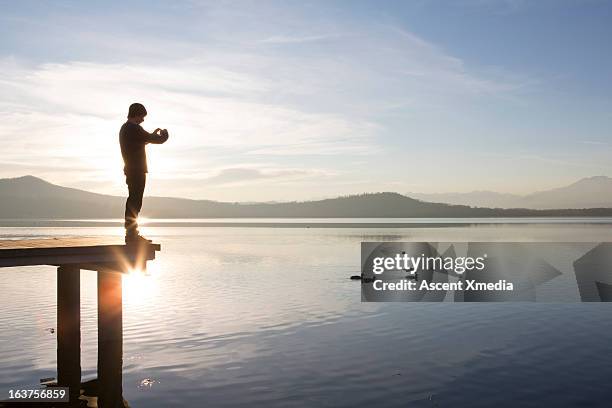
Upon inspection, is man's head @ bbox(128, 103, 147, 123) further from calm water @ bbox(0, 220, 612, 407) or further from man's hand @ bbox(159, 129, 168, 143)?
calm water @ bbox(0, 220, 612, 407)

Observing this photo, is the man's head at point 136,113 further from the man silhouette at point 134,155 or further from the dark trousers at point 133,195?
the dark trousers at point 133,195

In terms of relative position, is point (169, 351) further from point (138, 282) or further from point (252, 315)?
point (138, 282)

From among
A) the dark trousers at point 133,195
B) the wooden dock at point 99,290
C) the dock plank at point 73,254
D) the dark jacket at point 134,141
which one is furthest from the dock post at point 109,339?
the dark jacket at point 134,141

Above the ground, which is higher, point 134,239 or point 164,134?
point 164,134

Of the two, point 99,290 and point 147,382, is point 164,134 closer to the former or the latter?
point 99,290

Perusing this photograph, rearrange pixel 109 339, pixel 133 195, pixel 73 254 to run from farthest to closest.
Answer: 1. pixel 109 339
2. pixel 133 195
3. pixel 73 254

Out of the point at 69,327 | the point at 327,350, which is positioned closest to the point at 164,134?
the point at 69,327

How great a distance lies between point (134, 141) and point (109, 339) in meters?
5.34

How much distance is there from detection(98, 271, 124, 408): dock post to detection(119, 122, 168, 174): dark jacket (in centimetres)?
323

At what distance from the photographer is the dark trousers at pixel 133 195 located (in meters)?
14.6

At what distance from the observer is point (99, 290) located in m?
16.1

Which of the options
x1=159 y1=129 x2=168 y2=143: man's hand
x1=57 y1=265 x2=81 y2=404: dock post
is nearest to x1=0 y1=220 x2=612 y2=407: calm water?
x1=57 y1=265 x2=81 y2=404: dock post

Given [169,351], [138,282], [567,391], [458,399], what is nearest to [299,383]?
[458,399]

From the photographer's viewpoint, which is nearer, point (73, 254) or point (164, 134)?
point (73, 254)
